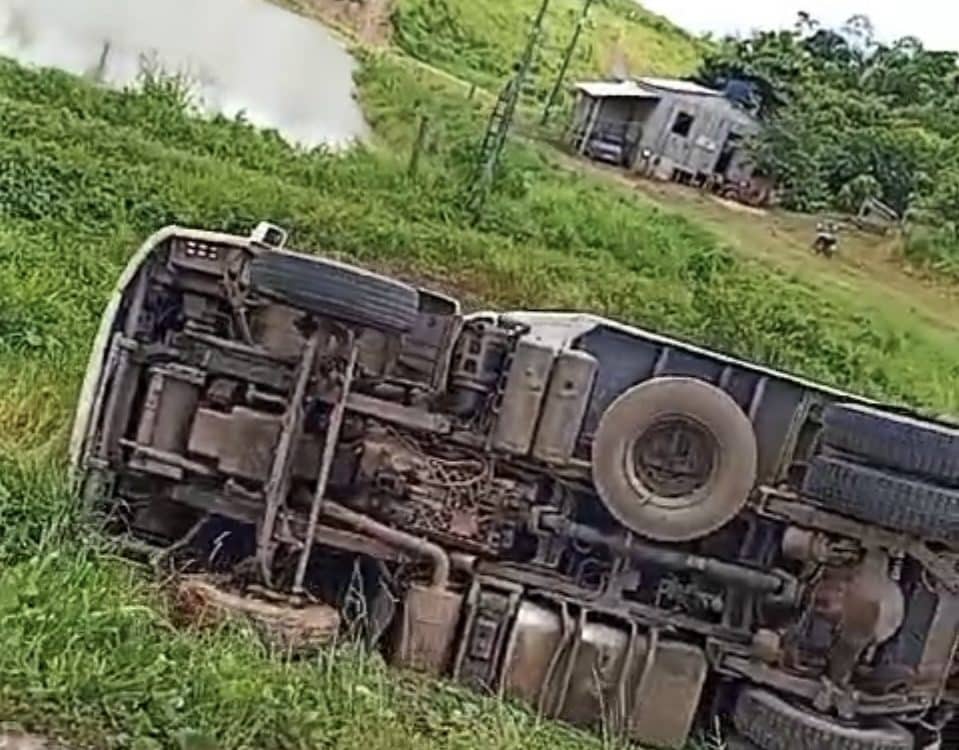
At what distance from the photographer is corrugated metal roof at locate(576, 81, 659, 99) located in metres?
31.4

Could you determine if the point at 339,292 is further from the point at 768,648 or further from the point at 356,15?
the point at 356,15

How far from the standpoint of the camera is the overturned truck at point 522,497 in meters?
6.60

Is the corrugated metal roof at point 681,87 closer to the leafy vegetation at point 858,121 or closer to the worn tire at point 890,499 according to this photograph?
the leafy vegetation at point 858,121

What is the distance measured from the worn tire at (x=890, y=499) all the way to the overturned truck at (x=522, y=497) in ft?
0.11

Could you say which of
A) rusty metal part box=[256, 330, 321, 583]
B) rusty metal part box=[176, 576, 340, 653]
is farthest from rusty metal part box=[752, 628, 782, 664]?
rusty metal part box=[256, 330, 321, 583]

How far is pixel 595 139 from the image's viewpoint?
31.3 m

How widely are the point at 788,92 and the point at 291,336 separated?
89.4 feet

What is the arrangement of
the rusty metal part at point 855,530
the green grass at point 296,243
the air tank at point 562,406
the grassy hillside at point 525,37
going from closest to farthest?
the green grass at point 296,243
the rusty metal part at point 855,530
the air tank at point 562,406
the grassy hillside at point 525,37

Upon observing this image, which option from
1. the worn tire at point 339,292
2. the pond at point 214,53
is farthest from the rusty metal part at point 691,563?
the pond at point 214,53

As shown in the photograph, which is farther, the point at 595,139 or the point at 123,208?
the point at 595,139

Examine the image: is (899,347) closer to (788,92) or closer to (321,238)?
(321,238)

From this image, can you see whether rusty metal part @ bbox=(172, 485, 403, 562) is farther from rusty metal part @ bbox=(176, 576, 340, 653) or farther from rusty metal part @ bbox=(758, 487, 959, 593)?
rusty metal part @ bbox=(758, 487, 959, 593)

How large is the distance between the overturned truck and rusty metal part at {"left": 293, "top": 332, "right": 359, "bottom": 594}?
0.01 metres

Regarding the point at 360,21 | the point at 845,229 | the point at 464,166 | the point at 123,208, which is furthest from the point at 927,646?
the point at 360,21
